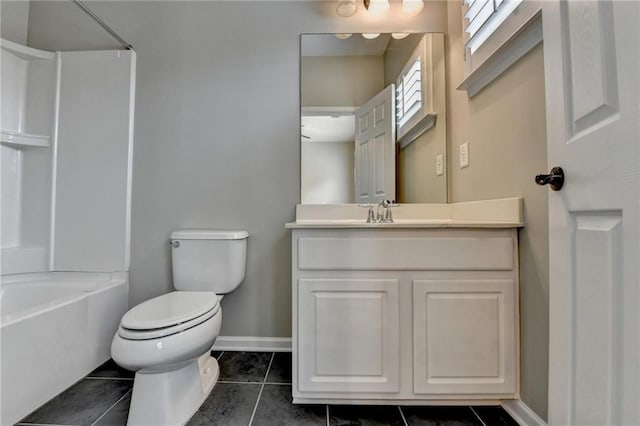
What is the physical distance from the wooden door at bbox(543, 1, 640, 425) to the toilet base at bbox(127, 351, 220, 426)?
127 centimetres

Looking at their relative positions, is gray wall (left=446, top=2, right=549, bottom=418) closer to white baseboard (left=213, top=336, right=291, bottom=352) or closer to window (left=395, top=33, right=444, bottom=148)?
window (left=395, top=33, right=444, bottom=148)

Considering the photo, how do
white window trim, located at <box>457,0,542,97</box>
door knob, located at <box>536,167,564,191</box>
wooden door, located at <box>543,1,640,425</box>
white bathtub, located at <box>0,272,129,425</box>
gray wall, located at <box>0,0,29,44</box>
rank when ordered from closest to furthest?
wooden door, located at <box>543,1,640,425</box>
door knob, located at <box>536,167,564,191</box>
white window trim, located at <box>457,0,542,97</box>
white bathtub, located at <box>0,272,129,425</box>
gray wall, located at <box>0,0,29,44</box>

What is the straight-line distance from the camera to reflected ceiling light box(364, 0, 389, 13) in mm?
1628

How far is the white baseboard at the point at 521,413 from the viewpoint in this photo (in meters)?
1.01

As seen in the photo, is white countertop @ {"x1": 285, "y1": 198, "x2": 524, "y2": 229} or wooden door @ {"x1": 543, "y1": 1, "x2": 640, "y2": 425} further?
white countertop @ {"x1": 285, "y1": 198, "x2": 524, "y2": 229}

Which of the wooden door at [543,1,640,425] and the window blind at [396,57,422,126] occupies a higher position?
the window blind at [396,57,422,126]

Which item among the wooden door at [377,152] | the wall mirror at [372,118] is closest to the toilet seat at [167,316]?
the wall mirror at [372,118]

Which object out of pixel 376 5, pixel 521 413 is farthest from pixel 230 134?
pixel 521 413

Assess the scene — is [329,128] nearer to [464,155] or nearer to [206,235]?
[464,155]

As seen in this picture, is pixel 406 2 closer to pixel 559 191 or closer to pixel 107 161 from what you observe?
pixel 559 191

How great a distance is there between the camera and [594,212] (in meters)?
0.58

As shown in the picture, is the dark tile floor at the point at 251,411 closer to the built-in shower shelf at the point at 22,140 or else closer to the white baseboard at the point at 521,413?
the white baseboard at the point at 521,413

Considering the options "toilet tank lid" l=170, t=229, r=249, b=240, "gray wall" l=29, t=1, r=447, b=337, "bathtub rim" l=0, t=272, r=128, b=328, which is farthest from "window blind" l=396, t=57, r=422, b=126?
"bathtub rim" l=0, t=272, r=128, b=328

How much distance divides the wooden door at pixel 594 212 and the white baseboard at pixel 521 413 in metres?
0.41
